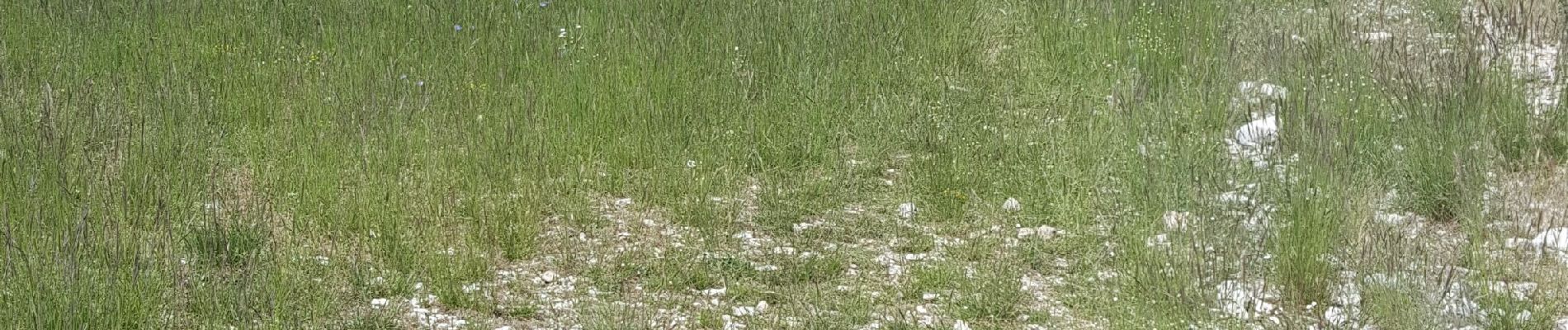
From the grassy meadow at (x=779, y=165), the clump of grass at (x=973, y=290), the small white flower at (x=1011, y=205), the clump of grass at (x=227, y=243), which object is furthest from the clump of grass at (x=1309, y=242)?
the clump of grass at (x=227, y=243)

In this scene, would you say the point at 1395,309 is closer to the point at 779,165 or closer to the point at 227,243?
the point at 779,165

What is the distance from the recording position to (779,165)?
5.05 m

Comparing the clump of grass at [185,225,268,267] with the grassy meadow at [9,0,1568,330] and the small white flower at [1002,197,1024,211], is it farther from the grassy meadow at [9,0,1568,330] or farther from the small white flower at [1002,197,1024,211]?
the small white flower at [1002,197,1024,211]

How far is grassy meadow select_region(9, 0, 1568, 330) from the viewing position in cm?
369

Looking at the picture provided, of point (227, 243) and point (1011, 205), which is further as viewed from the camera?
point (1011, 205)

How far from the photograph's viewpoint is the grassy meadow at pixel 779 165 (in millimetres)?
3691

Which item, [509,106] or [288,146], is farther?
[509,106]

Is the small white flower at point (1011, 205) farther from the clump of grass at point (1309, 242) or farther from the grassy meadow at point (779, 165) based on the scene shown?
the clump of grass at point (1309, 242)

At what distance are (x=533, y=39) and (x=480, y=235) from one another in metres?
2.04

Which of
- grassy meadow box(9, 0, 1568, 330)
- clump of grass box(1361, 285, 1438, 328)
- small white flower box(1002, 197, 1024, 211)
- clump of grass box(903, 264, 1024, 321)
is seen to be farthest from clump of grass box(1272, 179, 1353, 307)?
small white flower box(1002, 197, 1024, 211)

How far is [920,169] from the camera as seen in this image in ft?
16.1

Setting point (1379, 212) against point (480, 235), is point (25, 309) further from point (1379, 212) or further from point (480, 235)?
point (1379, 212)

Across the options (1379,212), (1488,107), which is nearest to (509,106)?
(1379,212)

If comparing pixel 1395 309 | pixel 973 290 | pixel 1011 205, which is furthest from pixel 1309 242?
pixel 1011 205
